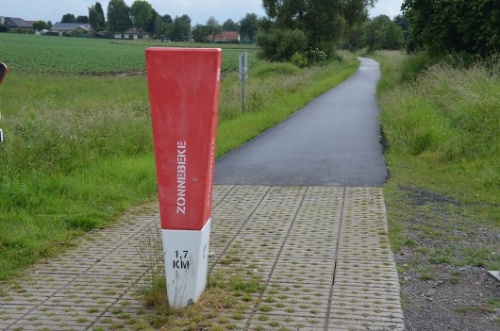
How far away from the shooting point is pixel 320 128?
58.3 feet

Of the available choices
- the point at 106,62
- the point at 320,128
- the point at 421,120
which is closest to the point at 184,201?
the point at 421,120

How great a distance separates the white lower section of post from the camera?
16.1ft

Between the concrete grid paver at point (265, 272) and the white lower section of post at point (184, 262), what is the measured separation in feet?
1.06

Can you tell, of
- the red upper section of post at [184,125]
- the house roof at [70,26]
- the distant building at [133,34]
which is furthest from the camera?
the house roof at [70,26]

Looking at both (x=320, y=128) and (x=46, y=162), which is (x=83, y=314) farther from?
(x=320, y=128)

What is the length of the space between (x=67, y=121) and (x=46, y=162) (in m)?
1.97

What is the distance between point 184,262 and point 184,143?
891 millimetres

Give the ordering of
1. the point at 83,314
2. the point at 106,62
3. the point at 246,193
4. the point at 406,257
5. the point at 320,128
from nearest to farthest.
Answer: the point at 83,314
the point at 406,257
the point at 246,193
the point at 320,128
the point at 106,62

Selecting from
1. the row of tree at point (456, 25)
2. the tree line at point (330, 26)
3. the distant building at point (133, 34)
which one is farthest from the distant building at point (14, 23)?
the row of tree at point (456, 25)

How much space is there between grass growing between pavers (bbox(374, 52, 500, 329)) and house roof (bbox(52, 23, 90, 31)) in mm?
132027

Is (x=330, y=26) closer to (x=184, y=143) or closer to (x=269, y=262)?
(x=269, y=262)

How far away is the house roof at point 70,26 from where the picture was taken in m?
142

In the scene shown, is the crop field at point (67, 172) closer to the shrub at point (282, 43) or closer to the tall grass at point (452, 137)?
the tall grass at point (452, 137)

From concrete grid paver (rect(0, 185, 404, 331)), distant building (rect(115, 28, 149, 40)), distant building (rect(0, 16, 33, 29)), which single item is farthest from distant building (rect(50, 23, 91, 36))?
concrete grid paver (rect(0, 185, 404, 331))
